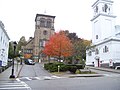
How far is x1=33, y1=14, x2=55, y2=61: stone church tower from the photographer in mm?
94125

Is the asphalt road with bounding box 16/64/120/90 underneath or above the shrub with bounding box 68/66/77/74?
underneath

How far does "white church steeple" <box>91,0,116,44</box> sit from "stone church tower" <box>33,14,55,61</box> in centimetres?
2922

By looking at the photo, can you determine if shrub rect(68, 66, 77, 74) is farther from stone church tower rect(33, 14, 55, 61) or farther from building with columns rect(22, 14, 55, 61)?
stone church tower rect(33, 14, 55, 61)

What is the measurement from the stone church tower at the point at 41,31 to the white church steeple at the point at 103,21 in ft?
95.9

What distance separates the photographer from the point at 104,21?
66562 millimetres

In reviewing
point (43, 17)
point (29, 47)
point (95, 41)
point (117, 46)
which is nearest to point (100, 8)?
point (95, 41)

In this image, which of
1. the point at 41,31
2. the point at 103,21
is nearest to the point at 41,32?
the point at 41,31

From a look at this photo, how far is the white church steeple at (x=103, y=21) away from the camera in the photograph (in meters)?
66.0

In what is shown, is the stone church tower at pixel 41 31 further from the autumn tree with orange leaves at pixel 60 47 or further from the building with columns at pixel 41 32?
the autumn tree with orange leaves at pixel 60 47

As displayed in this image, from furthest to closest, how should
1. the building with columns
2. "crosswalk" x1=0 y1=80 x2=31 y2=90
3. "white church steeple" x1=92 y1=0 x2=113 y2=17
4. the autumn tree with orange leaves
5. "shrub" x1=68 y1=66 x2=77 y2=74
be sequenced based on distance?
the building with columns
"white church steeple" x1=92 y1=0 x2=113 y2=17
the autumn tree with orange leaves
"shrub" x1=68 y1=66 x2=77 y2=74
"crosswalk" x1=0 y1=80 x2=31 y2=90

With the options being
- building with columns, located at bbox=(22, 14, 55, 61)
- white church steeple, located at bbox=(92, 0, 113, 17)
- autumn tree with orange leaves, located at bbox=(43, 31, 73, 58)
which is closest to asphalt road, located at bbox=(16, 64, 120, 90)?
autumn tree with orange leaves, located at bbox=(43, 31, 73, 58)

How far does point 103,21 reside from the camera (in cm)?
6644

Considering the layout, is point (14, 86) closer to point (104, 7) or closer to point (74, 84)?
point (74, 84)

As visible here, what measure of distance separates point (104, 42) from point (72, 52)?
30.6ft
